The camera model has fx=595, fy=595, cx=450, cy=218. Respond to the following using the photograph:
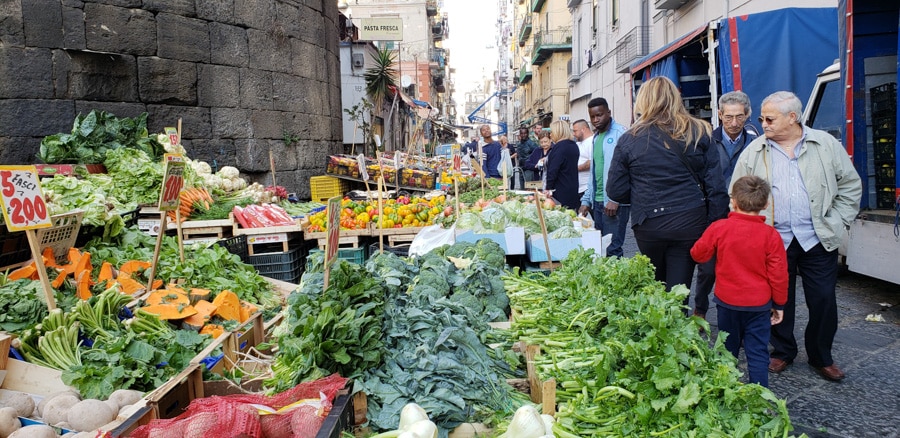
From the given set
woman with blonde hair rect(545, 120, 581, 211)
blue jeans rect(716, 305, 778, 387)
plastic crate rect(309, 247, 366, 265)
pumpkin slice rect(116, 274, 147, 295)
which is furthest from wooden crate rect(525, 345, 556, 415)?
woman with blonde hair rect(545, 120, 581, 211)

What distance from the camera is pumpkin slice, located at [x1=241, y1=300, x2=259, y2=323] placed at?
15.5 feet

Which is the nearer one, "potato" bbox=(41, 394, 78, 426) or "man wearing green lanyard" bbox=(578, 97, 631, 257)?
"potato" bbox=(41, 394, 78, 426)

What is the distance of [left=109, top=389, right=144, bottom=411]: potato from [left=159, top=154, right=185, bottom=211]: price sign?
6.24ft

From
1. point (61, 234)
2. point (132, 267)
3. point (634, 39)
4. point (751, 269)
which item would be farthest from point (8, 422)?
point (634, 39)

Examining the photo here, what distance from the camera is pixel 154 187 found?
8023 mm

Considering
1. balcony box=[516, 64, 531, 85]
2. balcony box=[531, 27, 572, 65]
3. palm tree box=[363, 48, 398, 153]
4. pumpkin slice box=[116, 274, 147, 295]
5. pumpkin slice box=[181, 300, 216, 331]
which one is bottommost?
pumpkin slice box=[181, 300, 216, 331]

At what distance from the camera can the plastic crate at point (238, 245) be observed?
670cm

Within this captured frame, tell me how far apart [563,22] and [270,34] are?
29624mm

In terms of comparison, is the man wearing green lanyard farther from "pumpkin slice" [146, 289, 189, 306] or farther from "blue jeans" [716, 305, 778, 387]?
"pumpkin slice" [146, 289, 189, 306]

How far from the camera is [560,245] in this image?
5.52 metres

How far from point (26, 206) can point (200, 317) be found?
1.32 meters

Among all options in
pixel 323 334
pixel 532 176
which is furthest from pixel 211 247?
pixel 532 176

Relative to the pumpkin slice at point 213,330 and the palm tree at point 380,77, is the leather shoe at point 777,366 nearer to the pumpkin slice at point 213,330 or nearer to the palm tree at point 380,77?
the pumpkin slice at point 213,330

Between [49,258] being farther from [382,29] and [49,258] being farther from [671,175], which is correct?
[382,29]
